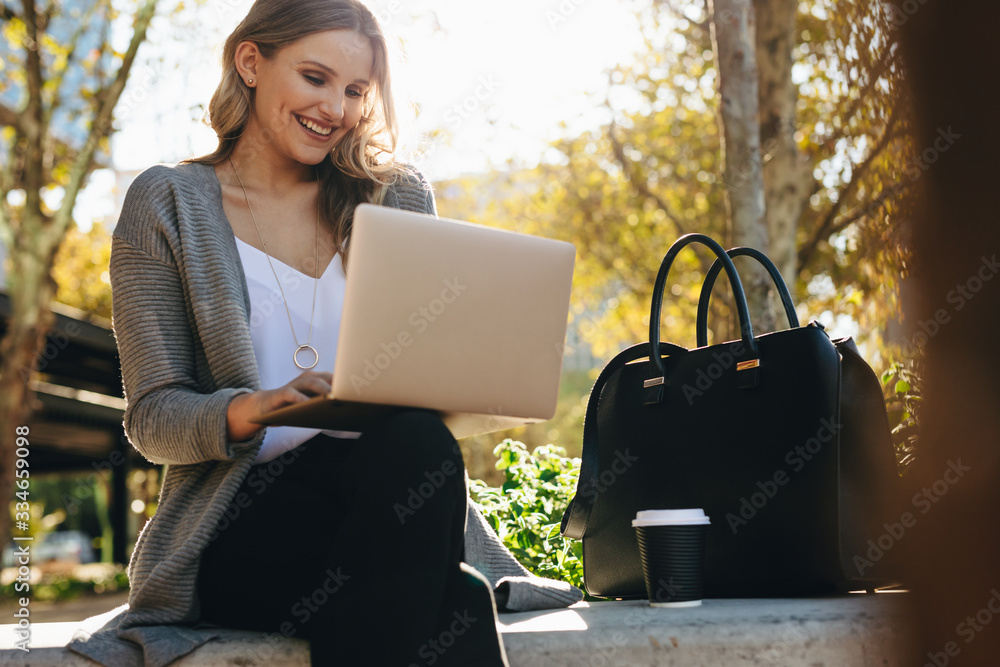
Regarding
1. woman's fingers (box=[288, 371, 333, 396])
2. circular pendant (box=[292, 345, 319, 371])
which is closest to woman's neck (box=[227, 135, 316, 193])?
circular pendant (box=[292, 345, 319, 371])

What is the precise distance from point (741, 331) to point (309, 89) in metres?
1.19

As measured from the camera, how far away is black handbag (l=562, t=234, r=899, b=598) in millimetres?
1709

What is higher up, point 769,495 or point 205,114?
point 205,114

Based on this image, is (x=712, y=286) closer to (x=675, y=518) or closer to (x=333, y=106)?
(x=675, y=518)

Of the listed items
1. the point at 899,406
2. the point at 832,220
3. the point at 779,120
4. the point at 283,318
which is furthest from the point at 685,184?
the point at 283,318

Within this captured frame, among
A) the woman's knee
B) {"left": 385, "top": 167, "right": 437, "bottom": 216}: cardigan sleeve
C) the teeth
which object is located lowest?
the woman's knee

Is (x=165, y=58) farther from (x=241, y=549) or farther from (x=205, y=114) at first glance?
(x=241, y=549)

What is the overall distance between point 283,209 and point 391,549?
1.14 meters

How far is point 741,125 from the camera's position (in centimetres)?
392

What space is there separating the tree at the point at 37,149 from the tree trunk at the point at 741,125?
6038 millimetres

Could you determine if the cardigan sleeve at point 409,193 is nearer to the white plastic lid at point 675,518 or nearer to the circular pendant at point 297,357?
the circular pendant at point 297,357

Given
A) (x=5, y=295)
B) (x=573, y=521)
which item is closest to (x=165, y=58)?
(x=5, y=295)

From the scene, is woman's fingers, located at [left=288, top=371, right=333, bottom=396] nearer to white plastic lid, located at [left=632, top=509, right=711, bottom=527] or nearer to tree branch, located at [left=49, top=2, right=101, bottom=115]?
white plastic lid, located at [left=632, top=509, right=711, bottom=527]

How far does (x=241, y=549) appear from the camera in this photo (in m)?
1.55
